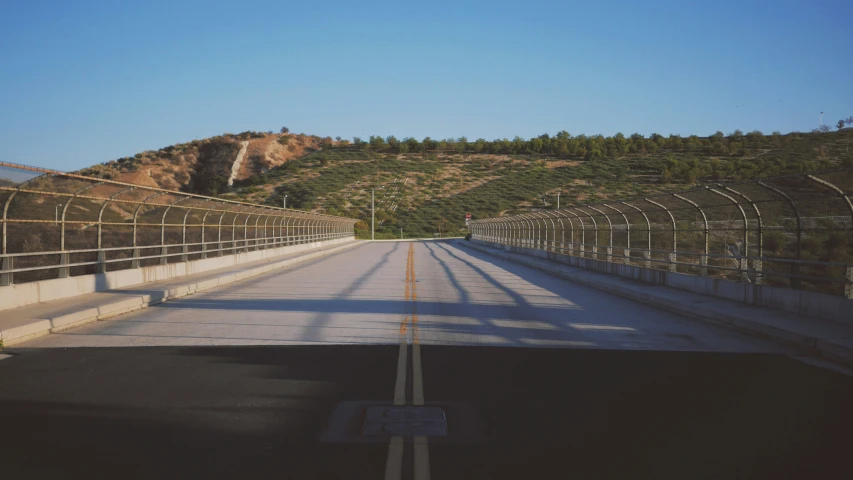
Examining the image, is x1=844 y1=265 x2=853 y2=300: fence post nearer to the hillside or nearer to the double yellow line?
the double yellow line

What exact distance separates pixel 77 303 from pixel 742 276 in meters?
14.1

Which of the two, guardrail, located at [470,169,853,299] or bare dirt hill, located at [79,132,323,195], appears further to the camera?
bare dirt hill, located at [79,132,323,195]

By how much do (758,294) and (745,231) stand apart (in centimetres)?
142

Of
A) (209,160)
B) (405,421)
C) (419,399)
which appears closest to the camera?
(405,421)

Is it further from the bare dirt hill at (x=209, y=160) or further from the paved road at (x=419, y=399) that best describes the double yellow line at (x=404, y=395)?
the bare dirt hill at (x=209, y=160)

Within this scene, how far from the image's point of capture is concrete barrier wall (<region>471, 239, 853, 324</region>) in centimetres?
1191

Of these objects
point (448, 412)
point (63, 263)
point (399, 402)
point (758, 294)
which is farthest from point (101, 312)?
point (758, 294)

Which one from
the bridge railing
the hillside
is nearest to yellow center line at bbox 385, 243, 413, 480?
the bridge railing

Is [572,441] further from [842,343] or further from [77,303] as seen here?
[77,303]

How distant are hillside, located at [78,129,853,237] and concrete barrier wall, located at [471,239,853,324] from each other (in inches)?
1857

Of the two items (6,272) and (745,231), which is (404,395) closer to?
(6,272)

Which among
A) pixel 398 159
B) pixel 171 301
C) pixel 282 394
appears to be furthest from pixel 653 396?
pixel 398 159

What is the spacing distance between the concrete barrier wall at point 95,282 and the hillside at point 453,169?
52831 millimetres

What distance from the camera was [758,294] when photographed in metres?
14.5
